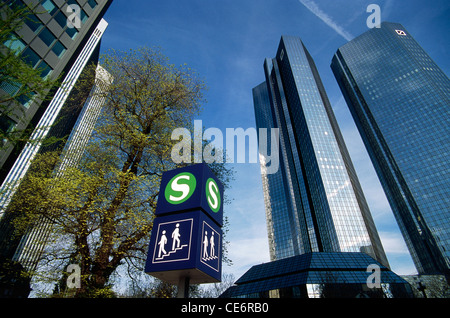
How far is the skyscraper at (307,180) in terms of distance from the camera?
113m

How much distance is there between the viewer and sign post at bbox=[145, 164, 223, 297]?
3.60m

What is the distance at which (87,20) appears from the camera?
95.4 feet

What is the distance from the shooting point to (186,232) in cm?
379

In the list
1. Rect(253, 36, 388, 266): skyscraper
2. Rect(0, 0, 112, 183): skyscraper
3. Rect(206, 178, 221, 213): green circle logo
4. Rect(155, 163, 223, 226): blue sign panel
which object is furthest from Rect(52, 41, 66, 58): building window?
Rect(253, 36, 388, 266): skyscraper

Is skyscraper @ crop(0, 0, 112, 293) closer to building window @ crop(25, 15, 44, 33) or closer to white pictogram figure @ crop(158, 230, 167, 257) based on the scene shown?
building window @ crop(25, 15, 44, 33)

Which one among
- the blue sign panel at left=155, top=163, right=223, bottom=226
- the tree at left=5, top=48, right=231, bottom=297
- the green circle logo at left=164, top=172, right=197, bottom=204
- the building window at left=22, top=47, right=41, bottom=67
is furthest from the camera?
the building window at left=22, top=47, right=41, bottom=67

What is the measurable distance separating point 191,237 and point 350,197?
134 metres

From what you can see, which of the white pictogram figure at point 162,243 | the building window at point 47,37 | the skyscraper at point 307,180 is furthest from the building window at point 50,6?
the skyscraper at point 307,180

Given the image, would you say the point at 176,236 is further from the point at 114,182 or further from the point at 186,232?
the point at 114,182

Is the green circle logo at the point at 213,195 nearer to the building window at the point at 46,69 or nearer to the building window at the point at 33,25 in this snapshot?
the building window at the point at 46,69

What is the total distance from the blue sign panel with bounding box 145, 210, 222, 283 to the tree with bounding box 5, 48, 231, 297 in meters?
6.46

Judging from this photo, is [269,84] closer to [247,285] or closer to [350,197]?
[350,197]

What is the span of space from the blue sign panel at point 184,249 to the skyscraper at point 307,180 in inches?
4676

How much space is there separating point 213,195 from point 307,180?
5749 inches
